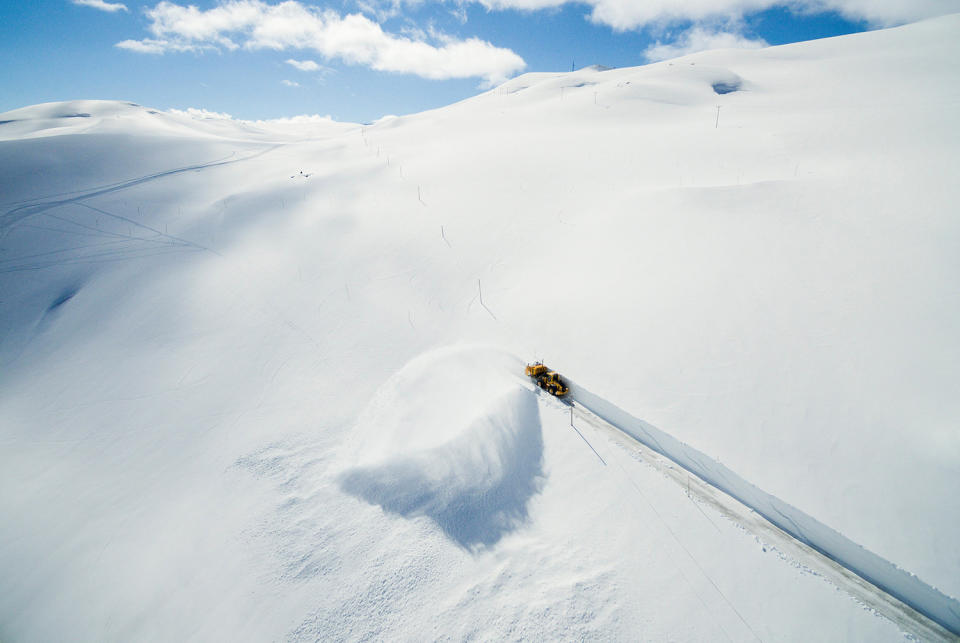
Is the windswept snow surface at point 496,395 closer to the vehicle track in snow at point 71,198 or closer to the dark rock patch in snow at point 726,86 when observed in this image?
the vehicle track in snow at point 71,198

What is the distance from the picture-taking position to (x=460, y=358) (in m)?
8.77

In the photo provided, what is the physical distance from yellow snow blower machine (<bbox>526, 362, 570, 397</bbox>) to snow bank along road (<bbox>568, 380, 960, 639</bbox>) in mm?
675

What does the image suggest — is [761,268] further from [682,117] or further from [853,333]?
[682,117]

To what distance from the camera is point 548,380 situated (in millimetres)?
7879

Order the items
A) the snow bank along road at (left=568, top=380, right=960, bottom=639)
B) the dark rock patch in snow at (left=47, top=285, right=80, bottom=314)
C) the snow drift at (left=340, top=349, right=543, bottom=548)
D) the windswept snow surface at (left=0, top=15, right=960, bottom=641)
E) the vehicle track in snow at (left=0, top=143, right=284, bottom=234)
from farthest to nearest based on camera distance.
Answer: the vehicle track in snow at (left=0, top=143, right=284, bottom=234)
the dark rock patch in snow at (left=47, top=285, right=80, bottom=314)
the snow drift at (left=340, top=349, right=543, bottom=548)
the windswept snow surface at (left=0, top=15, right=960, bottom=641)
the snow bank along road at (left=568, top=380, right=960, bottom=639)

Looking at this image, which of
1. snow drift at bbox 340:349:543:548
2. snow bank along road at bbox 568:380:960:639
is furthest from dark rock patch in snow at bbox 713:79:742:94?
snow drift at bbox 340:349:543:548

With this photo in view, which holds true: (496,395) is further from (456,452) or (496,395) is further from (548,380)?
(456,452)

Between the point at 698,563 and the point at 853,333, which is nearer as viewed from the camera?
the point at 698,563

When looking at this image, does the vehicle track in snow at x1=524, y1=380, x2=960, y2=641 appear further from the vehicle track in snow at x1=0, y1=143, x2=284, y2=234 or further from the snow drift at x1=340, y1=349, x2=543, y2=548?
the vehicle track in snow at x1=0, y1=143, x2=284, y2=234

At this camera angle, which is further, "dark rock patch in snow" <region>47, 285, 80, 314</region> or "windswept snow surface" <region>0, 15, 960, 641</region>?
"dark rock patch in snow" <region>47, 285, 80, 314</region>

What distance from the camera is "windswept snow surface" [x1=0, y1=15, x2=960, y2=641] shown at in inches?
201

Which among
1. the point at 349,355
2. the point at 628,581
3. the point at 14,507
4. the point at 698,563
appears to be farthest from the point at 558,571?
the point at 14,507

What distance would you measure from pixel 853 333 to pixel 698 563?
5217 mm

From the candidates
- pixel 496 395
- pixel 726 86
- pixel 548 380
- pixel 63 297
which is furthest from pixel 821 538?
pixel 726 86
